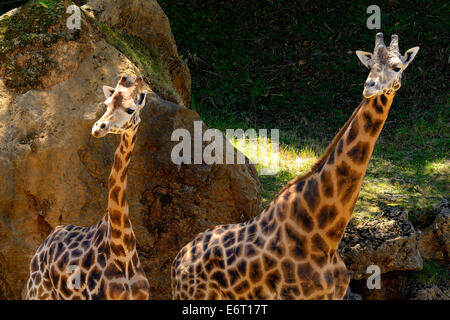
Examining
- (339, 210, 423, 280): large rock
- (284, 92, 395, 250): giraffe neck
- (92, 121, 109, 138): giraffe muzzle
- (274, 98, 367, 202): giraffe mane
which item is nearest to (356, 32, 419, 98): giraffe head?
(284, 92, 395, 250): giraffe neck

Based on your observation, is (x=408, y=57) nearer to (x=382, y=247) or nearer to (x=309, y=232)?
(x=309, y=232)

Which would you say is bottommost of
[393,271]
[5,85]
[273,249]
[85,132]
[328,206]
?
[393,271]

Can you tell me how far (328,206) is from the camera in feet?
12.4

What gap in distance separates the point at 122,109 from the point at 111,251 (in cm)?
96

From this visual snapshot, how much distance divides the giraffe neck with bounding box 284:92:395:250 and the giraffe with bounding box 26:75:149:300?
109 cm

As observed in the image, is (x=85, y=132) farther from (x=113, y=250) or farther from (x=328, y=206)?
(x=328, y=206)

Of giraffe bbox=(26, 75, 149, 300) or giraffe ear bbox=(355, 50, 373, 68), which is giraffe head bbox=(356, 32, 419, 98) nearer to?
giraffe ear bbox=(355, 50, 373, 68)

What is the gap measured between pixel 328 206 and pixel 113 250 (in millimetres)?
1401

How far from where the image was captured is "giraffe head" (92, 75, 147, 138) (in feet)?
11.1

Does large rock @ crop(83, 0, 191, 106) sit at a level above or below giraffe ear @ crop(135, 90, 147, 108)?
above

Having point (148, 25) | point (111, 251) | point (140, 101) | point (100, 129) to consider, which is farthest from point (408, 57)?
point (148, 25)

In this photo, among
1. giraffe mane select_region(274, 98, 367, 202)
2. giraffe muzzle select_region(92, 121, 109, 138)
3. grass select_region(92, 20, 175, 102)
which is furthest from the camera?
grass select_region(92, 20, 175, 102)

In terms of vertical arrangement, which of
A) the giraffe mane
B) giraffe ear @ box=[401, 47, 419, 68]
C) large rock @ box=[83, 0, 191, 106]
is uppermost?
large rock @ box=[83, 0, 191, 106]
